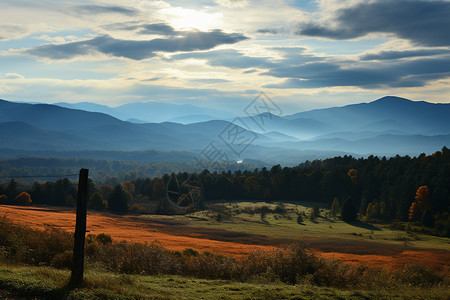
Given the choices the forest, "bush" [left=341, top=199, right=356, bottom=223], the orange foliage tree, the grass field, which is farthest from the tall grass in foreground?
the orange foliage tree

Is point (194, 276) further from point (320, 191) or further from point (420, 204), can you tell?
point (320, 191)

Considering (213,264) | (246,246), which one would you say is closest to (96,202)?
(246,246)

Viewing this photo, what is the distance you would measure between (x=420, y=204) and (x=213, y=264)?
80690 millimetres

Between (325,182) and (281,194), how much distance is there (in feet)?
51.4

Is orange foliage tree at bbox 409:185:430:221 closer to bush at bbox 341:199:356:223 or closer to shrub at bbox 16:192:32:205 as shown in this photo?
bush at bbox 341:199:356:223

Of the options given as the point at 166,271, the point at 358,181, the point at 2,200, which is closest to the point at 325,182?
the point at 358,181

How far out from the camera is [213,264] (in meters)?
22.5

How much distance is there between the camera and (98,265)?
21078mm

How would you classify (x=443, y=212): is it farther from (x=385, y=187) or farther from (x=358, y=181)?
(x=358, y=181)

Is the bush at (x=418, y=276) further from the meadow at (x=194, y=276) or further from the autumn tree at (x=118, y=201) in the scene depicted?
the autumn tree at (x=118, y=201)

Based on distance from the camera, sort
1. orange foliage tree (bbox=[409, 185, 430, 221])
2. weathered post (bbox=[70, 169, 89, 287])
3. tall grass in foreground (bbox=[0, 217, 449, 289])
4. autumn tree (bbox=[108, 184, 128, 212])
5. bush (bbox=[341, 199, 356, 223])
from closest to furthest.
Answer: weathered post (bbox=[70, 169, 89, 287]), tall grass in foreground (bbox=[0, 217, 449, 289]), autumn tree (bbox=[108, 184, 128, 212]), orange foliage tree (bbox=[409, 185, 430, 221]), bush (bbox=[341, 199, 356, 223])

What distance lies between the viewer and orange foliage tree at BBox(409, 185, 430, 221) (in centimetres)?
8700

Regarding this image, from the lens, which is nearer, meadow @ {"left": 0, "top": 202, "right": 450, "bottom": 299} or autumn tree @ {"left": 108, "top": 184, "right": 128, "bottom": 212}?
meadow @ {"left": 0, "top": 202, "right": 450, "bottom": 299}

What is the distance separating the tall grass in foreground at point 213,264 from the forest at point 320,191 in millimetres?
65256
